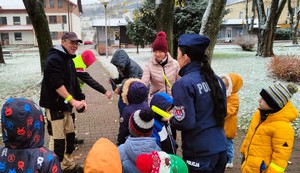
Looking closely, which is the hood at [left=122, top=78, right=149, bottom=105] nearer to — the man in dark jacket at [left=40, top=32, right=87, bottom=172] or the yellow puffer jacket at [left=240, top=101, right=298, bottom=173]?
the man in dark jacket at [left=40, top=32, right=87, bottom=172]

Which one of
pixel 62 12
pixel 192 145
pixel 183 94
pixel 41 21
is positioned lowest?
pixel 192 145

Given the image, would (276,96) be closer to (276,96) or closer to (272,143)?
(276,96)

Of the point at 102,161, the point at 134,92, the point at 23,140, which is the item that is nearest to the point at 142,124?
the point at 102,161

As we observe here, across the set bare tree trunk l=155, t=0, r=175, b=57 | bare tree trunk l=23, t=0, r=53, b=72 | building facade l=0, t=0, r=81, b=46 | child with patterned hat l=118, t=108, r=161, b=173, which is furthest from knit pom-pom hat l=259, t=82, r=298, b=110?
building facade l=0, t=0, r=81, b=46

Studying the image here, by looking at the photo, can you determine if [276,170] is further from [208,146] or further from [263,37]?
[263,37]

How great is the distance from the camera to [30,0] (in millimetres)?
11172

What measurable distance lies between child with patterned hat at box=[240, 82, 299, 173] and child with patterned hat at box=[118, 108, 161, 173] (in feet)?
3.99

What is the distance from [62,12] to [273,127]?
63.9 metres

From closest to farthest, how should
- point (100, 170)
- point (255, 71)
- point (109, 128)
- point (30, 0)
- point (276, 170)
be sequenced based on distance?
point (100, 170) → point (276, 170) → point (109, 128) → point (30, 0) → point (255, 71)

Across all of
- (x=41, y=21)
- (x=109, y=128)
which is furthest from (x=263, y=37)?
(x=109, y=128)

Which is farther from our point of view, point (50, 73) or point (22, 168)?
point (50, 73)

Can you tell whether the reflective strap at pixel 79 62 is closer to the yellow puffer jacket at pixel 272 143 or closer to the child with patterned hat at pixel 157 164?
the yellow puffer jacket at pixel 272 143

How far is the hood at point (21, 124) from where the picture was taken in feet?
6.94

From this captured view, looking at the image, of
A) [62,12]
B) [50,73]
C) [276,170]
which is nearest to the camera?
[276,170]
